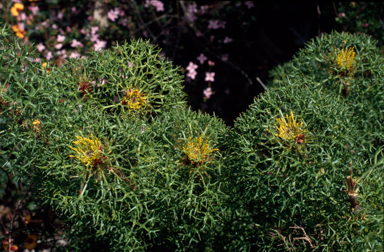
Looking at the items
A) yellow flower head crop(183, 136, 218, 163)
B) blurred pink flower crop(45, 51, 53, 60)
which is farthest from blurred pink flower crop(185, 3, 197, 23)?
yellow flower head crop(183, 136, 218, 163)

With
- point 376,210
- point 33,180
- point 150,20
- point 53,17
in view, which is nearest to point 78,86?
point 33,180

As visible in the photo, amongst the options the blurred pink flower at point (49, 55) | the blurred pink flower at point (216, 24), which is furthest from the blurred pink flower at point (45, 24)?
the blurred pink flower at point (216, 24)

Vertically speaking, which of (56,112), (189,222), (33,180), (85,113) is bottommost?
(33,180)

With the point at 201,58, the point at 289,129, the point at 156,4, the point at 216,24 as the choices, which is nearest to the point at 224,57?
the point at 201,58

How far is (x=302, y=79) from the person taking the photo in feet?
6.68

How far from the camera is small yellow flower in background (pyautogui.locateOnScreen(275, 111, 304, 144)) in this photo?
149cm

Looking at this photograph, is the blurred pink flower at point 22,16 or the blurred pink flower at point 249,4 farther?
the blurred pink flower at point 22,16

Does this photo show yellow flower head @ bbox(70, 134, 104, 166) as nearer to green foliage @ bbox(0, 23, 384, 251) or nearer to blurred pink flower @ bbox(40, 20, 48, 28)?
green foliage @ bbox(0, 23, 384, 251)

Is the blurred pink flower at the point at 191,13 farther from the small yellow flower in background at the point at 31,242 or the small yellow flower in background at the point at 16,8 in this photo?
the small yellow flower in background at the point at 31,242

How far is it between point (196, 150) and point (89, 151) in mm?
455

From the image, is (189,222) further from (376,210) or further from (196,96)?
(196,96)

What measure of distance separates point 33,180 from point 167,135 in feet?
2.27

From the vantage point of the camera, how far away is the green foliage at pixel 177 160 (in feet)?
4.92

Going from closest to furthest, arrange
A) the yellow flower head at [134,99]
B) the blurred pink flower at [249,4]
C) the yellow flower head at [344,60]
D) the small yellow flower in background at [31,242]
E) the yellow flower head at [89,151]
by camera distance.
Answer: the yellow flower head at [89,151]
the yellow flower head at [134,99]
the yellow flower head at [344,60]
the small yellow flower in background at [31,242]
the blurred pink flower at [249,4]
